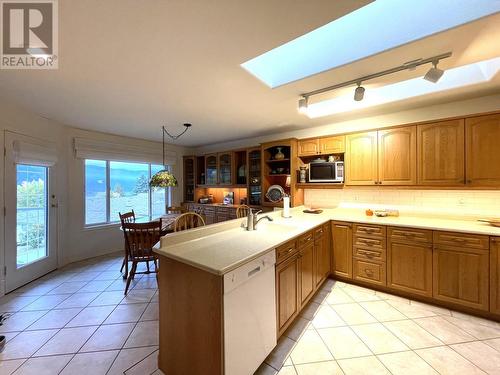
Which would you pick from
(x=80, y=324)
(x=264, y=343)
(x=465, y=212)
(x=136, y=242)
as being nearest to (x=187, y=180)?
(x=136, y=242)

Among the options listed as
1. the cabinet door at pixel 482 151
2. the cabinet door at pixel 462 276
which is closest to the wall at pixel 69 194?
the cabinet door at pixel 462 276

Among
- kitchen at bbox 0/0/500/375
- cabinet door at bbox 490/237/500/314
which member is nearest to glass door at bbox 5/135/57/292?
kitchen at bbox 0/0/500/375

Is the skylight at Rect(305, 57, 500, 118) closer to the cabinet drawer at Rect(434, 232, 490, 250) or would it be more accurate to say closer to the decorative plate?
the decorative plate

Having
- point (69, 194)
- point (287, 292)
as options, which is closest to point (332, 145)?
point (287, 292)

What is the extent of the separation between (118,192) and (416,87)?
17.4ft

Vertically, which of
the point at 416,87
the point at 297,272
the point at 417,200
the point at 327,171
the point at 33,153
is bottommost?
the point at 297,272

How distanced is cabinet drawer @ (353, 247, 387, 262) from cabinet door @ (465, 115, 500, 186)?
1.25 meters

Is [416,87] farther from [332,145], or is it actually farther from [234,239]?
[234,239]

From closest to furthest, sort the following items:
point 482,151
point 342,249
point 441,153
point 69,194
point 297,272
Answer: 1. point 297,272
2. point 482,151
3. point 441,153
4. point 342,249
5. point 69,194

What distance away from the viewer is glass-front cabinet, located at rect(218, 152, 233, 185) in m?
4.77

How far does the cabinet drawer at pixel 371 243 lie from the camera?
2.59 metres

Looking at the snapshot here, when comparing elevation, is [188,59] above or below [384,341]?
above

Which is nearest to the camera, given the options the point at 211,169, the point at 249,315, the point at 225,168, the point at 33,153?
the point at 249,315

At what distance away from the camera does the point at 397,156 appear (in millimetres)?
2803
